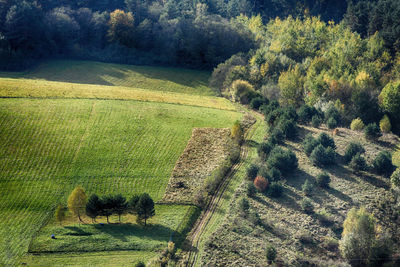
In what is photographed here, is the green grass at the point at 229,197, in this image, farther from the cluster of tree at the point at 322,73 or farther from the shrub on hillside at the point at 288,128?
the cluster of tree at the point at 322,73

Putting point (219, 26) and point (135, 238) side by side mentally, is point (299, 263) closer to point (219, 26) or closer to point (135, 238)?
point (135, 238)

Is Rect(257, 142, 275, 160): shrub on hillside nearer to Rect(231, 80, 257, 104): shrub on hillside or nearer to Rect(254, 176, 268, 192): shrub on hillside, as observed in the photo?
Rect(254, 176, 268, 192): shrub on hillside

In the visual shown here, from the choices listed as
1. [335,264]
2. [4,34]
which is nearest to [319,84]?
[335,264]

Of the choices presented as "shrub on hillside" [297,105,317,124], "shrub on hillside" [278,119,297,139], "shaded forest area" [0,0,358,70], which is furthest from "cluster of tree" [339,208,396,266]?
"shaded forest area" [0,0,358,70]

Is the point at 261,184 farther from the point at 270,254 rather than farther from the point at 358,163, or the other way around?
the point at 358,163

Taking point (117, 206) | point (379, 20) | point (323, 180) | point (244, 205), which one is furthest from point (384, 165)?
point (379, 20)
